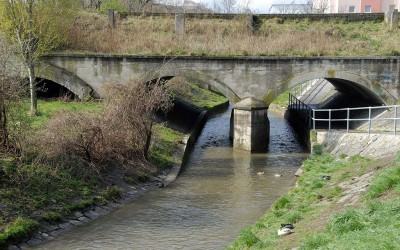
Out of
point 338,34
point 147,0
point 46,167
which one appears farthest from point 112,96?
point 147,0

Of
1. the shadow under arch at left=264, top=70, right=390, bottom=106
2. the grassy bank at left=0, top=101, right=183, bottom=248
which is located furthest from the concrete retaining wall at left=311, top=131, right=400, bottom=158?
the grassy bank at left=0, top=101, right=183, bottom=248

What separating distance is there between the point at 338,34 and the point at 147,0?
31521 mm

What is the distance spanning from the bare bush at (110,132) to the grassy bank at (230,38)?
8071 mm

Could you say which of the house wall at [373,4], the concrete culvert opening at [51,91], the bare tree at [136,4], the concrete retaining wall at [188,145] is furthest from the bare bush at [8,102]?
the house wall at [373,4]

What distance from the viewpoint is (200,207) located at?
15.9 metres

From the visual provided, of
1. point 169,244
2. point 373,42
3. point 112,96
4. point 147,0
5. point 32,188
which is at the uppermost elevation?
point 147,0

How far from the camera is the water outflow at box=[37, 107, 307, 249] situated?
12.8 metres

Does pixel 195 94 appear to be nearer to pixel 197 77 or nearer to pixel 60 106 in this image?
pixel 197 77

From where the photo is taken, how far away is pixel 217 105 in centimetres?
4444

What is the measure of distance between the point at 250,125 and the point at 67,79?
36.0ft

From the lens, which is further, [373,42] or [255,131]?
[373,42]

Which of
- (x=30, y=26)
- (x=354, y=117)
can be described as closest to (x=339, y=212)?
(x=30, y=26)

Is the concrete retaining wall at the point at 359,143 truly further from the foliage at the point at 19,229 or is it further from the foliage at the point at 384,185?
the foliage at the point at 19,229

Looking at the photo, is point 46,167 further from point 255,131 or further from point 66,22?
point 66,22
